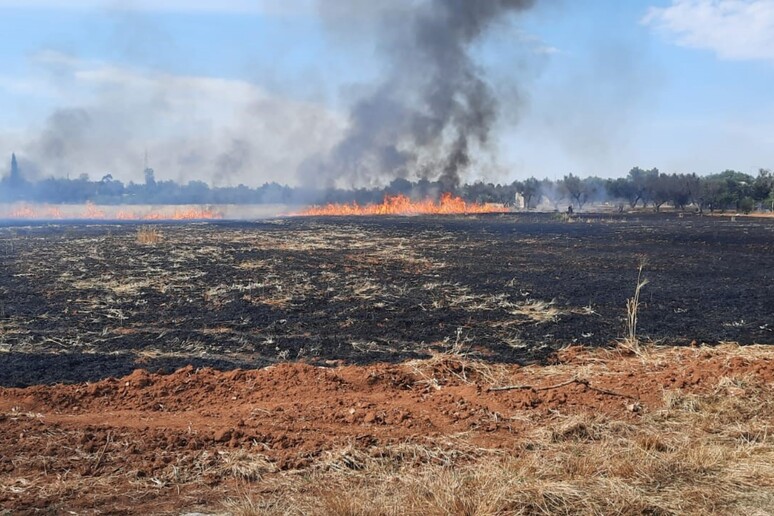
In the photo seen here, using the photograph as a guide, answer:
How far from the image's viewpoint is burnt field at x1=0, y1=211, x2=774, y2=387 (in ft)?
24.7

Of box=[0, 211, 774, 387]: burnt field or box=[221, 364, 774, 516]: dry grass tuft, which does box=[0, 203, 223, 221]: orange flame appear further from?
box=[221, 364, 774, 516]: dry grass tuft

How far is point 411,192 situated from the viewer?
250 feet

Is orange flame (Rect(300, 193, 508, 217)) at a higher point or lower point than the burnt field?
higher

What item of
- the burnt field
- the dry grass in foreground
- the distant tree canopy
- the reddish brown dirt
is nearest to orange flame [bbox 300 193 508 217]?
the distant tree canopy

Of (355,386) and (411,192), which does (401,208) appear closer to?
(411,192)

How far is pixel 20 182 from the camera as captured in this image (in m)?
69.6

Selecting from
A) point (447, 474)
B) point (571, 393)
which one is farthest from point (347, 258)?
point (447, 474)

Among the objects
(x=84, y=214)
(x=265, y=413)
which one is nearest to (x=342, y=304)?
(x=265, y=413)

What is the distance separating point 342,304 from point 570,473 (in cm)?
734

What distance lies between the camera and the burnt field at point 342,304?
754 centimetres

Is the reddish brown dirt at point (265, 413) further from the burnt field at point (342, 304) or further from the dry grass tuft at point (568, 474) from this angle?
the burnt field at point (342, 304)

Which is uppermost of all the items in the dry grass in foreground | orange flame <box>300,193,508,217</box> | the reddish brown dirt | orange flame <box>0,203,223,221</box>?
orange flame <box>300,193,508,217</box>

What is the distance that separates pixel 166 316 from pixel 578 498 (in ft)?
25.8

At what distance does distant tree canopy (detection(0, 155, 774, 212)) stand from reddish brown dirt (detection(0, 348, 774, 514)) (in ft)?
186
